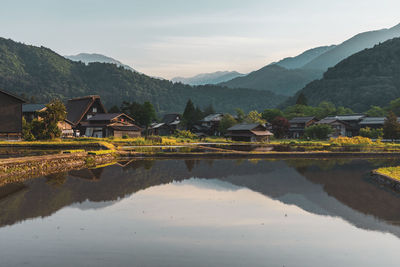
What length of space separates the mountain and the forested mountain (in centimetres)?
5288

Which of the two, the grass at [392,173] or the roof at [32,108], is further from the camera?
the roof at [32,108]

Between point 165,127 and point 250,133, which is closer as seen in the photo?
point 250,133

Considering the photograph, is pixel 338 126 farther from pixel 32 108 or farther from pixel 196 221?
pixel 196 221

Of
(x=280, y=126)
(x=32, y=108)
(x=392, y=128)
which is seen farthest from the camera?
(x=280, y=126)

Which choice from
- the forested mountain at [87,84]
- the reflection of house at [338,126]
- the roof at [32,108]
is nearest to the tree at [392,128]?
the reflection of house at [338,126]

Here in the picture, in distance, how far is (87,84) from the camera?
509 feet

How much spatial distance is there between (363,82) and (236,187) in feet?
416

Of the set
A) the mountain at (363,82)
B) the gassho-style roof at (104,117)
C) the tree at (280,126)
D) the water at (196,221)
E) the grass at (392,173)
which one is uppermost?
the mountain at (363,82)

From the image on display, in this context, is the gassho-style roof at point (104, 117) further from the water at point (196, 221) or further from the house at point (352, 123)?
the house at point (352, 123)

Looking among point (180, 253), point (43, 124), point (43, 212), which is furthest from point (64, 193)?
point (43, 124)

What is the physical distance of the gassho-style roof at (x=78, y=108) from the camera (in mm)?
53391

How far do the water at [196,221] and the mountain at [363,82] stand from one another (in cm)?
10595

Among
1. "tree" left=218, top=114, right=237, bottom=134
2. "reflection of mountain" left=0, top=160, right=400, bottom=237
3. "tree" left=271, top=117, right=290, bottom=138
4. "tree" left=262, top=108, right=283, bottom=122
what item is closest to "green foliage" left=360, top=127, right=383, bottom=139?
"tree" left=271, top=117, right=290, bottom=138

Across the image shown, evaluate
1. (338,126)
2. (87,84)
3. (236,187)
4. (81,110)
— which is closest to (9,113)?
(81,110)
